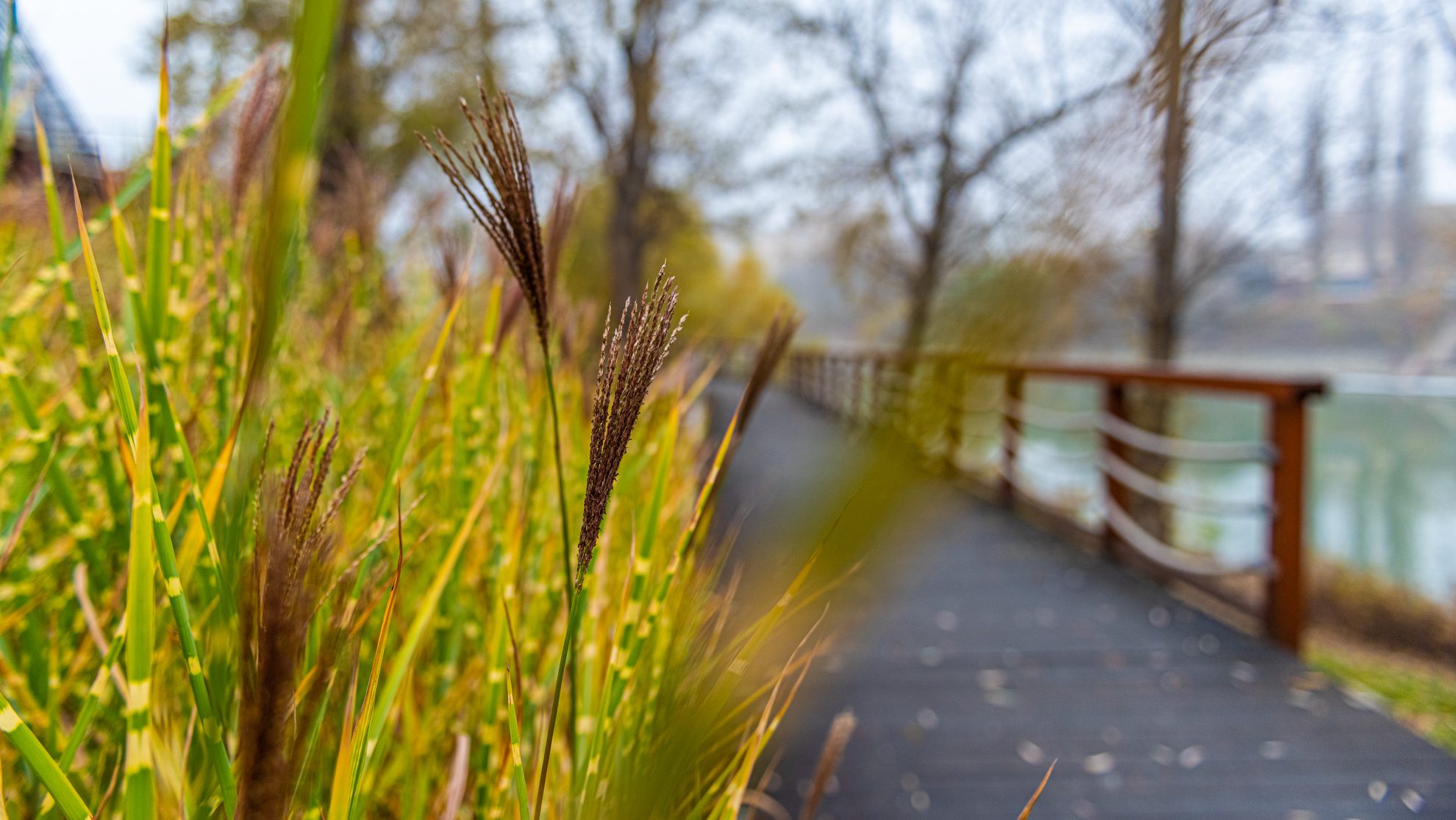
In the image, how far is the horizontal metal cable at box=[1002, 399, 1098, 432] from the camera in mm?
3742

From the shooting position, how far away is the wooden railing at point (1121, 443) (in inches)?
7.8

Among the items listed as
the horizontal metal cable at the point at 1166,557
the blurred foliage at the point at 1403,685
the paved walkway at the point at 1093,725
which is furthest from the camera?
the horizontal metal cable at the point at 1166,557

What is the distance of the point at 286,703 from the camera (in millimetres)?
227

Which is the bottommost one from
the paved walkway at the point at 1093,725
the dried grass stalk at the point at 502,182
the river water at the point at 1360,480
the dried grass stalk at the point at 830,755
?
the river water at the point at 1360,480

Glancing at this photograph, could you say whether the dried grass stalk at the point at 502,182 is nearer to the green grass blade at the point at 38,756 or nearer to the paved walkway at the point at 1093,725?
Result: the green grass blade at the point at 38,756

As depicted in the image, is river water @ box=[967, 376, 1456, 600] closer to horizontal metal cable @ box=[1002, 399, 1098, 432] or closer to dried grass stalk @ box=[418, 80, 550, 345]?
horizontal metal cable @ box=[1002, 399, 1098, 432]

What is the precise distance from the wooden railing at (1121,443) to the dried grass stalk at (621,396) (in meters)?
0.08

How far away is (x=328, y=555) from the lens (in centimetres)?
38

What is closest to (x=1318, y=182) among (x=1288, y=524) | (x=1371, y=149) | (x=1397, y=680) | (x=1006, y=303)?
(x=1371, y=149)

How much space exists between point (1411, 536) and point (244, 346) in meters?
16.5

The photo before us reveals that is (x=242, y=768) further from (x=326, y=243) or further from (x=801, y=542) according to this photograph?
(x=326, y=243)

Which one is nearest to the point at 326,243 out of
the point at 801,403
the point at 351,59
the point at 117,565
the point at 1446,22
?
the point at 117,565

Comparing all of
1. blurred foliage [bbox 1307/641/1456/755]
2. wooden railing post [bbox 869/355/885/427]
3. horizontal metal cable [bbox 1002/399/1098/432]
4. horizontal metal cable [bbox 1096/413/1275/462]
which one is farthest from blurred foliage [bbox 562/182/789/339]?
wooden railing post [bbox 869/355/885/427]

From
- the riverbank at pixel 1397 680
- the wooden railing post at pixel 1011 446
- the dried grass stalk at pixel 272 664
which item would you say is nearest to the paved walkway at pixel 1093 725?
the riverbank at pixel 1397 680
